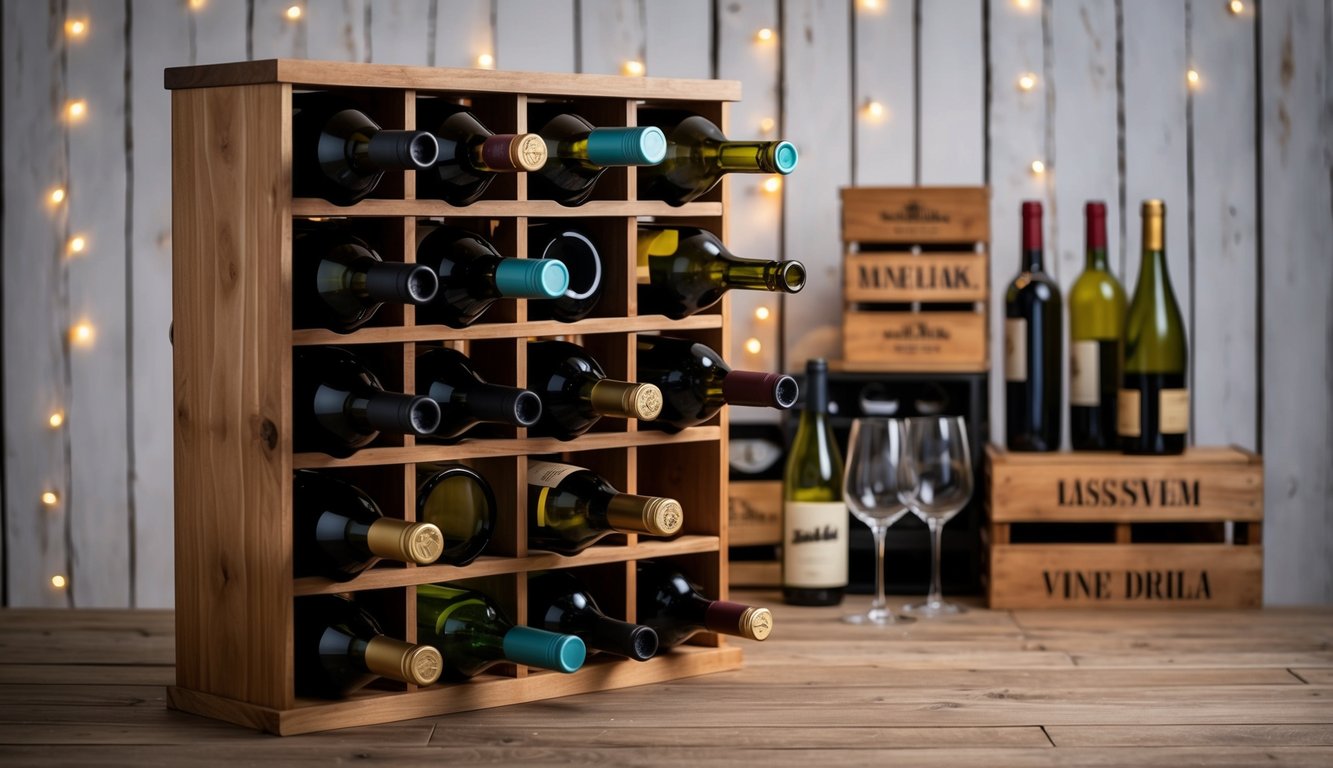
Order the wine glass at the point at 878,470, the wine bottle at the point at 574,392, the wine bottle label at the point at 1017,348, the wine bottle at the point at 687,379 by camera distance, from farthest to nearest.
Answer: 1. the wine bottle label at the point at 1017,348
2. the wine glass at the point at 878,470
3. the wine bottle at the point at 687,379
4. the wine bottle at the point at 574,392

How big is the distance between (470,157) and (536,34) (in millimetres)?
903

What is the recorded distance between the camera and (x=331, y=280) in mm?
1312

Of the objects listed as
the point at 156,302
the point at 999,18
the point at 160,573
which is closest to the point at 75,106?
the point at 156,302

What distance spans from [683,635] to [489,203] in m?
0.50

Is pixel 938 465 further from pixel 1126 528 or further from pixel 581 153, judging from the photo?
pixel 581 153

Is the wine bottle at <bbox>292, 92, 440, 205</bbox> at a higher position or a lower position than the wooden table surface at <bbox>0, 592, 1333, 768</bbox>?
higher

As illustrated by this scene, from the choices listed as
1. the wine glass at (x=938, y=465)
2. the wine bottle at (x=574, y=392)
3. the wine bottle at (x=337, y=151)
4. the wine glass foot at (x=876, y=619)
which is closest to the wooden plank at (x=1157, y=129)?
the wine glass at (x=938, y=465)

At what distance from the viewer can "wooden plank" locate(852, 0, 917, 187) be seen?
2.19m

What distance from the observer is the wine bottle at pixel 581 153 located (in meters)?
1.30

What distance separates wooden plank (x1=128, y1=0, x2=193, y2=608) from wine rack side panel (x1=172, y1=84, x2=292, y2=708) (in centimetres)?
83

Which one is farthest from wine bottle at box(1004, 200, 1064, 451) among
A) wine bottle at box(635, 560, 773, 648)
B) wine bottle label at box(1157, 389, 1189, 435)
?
wine bottle at box(635, 560, 773, 648)

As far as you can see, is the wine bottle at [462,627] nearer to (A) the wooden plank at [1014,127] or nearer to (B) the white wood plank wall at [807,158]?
(B) the white wood plank wall at [807,158]

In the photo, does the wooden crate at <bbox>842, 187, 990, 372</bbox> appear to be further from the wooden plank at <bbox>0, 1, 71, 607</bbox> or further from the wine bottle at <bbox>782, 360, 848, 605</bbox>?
the wooden plank at <bbox>0, 1, 71, 607</bbox>

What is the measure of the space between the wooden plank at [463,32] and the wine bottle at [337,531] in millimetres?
980
